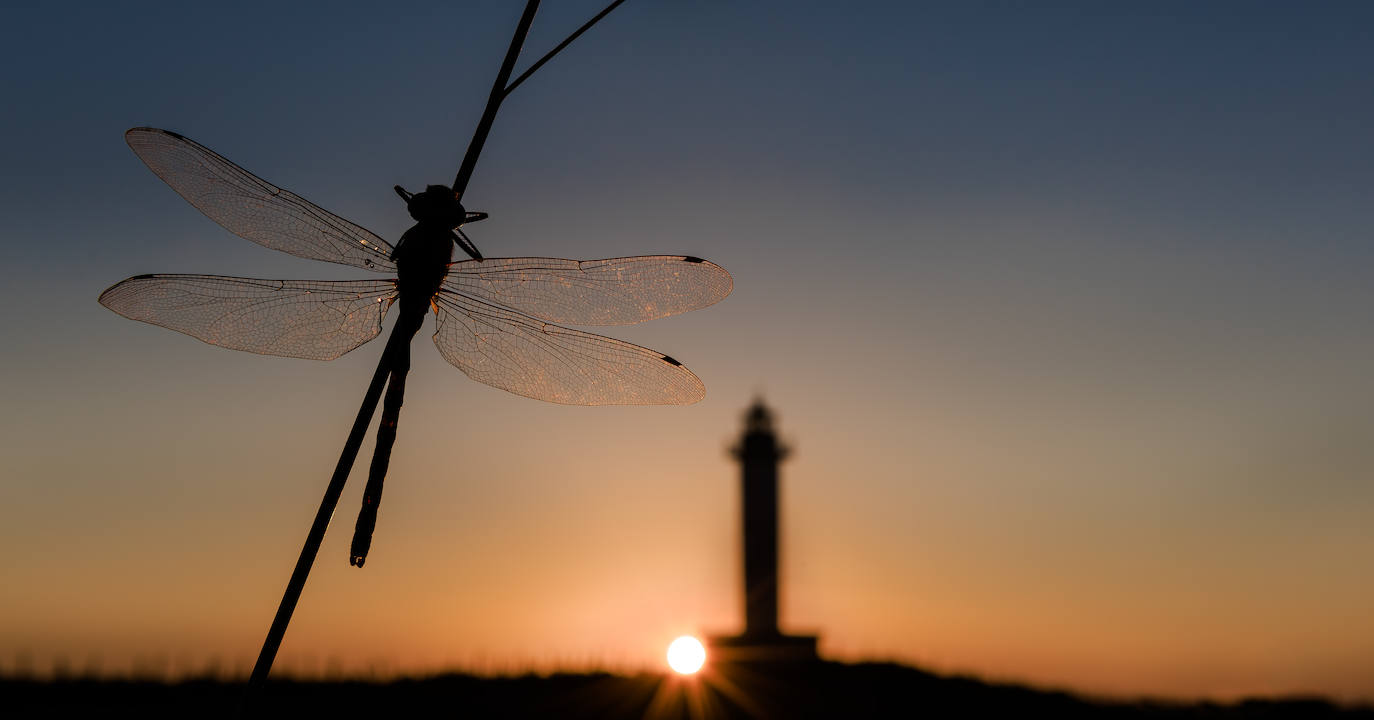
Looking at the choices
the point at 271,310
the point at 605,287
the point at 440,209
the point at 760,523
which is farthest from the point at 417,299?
the point at 760,523

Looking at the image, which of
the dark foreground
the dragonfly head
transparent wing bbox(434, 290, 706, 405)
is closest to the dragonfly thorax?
the dragonfly head

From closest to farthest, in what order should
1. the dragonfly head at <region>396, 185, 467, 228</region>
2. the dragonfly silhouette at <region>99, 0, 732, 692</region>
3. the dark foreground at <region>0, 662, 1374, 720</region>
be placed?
the dragonfly head at <region>396, 185, 467, 228</region>, the dragonfly silhouette at <region>99, 0, 732, 692</region>, the dark foreground at <region>0, 662, 1374, 720</region>

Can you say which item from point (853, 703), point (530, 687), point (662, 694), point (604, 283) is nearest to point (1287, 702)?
point (853, 703)

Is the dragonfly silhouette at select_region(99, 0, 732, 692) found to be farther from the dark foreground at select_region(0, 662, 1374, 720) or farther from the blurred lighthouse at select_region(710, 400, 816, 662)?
the blurred lighthouse at select_region(710, 400, 816, 662)

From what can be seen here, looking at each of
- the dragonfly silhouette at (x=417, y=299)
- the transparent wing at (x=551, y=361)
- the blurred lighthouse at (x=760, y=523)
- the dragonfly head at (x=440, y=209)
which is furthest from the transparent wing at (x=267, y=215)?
the blurred lighthouse at (x=760, y=523)

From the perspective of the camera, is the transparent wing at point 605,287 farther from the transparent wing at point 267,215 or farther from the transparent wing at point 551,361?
the transparent wing at point 267,215

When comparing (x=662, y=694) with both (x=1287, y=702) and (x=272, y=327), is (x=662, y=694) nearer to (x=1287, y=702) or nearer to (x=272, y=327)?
(x=1287, y=702)
